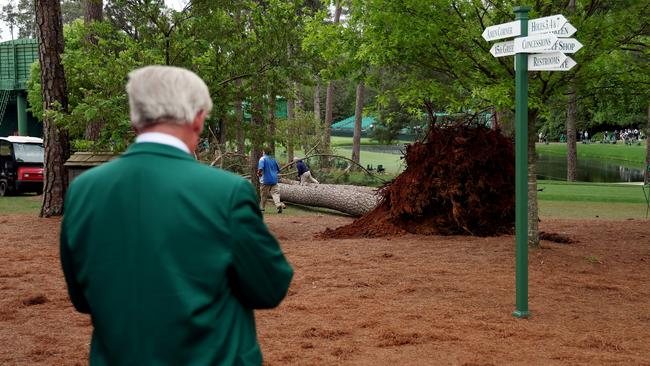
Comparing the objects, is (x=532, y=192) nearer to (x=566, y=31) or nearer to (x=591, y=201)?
(x=566, y=31)

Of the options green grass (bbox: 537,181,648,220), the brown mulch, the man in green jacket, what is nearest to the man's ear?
the man in green jacket

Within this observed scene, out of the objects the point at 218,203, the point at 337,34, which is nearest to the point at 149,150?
the point at 218,203

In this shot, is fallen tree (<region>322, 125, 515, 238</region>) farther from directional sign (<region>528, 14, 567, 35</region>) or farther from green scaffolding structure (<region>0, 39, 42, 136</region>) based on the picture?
green scaffolding structure (<region>0, 39, 42, 136</region>)

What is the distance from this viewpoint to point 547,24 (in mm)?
6902

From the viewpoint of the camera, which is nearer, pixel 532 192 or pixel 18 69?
pixel 532 192

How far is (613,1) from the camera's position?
35.3ft

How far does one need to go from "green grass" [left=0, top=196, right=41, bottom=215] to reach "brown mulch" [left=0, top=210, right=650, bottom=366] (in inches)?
268

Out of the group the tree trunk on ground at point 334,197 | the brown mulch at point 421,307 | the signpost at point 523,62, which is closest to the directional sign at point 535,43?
the signpost at point 523,62

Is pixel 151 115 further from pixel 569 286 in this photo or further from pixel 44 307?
pixel 569 286

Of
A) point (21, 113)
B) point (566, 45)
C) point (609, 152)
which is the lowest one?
point (609, 152)

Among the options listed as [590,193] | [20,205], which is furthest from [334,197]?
[590,193]

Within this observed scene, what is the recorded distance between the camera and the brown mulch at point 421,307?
6152 millimetres

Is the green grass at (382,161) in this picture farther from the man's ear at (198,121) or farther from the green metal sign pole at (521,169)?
the man's ear at (198,121)

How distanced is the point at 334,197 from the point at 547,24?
40.9ft
